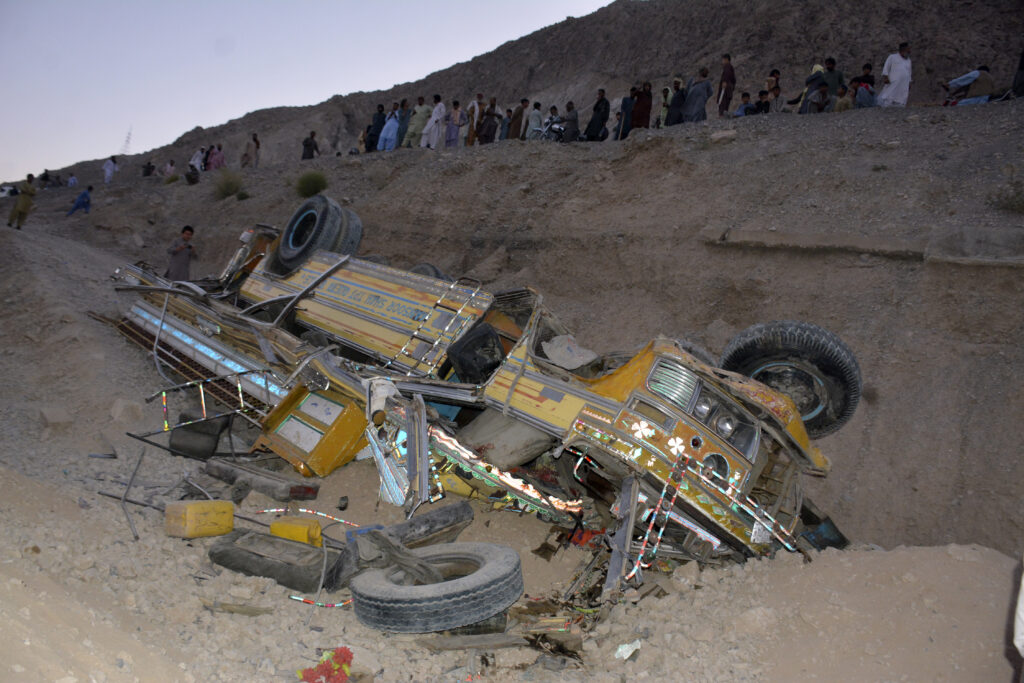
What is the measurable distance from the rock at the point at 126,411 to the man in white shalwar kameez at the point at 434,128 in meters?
12.0

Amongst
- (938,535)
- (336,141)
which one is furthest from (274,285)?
(336,141)

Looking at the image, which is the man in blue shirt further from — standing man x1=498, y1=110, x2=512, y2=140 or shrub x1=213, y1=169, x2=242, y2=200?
standing man x1=498, y1=110, x2=512, y2=140

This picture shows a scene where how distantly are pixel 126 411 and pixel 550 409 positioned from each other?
4440mm

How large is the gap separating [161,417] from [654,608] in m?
5.15

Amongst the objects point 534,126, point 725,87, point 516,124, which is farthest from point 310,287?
point 516,124

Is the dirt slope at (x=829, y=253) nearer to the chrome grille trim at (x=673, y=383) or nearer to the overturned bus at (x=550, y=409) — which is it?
the overturned bus at (x=550, y=409)

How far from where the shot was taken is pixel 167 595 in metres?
3.66

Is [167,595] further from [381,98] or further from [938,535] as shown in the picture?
[381,98]

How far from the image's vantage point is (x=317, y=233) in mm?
7793

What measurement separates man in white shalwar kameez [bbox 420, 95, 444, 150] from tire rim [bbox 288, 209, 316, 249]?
31.4 feet

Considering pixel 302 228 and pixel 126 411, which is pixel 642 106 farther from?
pixel 126 411

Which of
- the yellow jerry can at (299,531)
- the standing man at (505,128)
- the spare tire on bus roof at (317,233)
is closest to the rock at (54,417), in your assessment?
the spare tire on bus roof at (317,233)

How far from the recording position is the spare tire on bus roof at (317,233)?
25.6 feet

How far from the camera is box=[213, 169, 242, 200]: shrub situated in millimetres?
17641
